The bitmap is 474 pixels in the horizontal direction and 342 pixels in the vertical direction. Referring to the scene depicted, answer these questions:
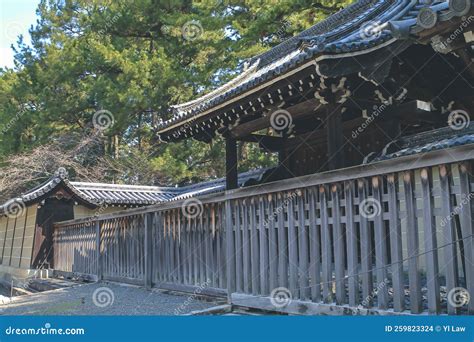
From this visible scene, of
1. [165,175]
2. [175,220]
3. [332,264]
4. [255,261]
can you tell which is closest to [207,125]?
[175,220]

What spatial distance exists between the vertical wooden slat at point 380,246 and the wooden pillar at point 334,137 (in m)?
2.94

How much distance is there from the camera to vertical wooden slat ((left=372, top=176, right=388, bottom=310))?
444 centimetres

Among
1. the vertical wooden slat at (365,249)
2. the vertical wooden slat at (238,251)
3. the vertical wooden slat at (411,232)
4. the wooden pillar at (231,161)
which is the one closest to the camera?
the vertical wooden slat at (411,232)

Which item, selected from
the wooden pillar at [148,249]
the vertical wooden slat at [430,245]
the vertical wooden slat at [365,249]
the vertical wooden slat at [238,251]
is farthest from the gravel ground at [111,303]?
the vertical wooden slat at [430,245]

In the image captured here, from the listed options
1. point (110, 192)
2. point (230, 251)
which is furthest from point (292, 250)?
point (110, 192)

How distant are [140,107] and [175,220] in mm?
13436

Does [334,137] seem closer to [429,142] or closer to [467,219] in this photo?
[429,142]

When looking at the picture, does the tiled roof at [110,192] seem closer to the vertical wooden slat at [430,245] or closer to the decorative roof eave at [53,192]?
the decorative roof eave at [53,192]

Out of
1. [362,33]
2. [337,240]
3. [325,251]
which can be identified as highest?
[362,33]

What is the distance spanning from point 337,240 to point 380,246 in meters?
0.53

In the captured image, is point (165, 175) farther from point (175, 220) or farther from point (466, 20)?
point (466, 20)

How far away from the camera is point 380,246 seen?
4527 mm

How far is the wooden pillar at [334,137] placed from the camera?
752cm

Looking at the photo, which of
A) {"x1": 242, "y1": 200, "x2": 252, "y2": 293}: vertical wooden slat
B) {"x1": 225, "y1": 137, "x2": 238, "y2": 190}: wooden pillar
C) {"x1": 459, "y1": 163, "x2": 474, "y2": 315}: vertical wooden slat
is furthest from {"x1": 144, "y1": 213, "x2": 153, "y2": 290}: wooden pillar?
{"x1": 459, "y1": 163, "x2": 474, "y2": 315}: vertical wooden slat
